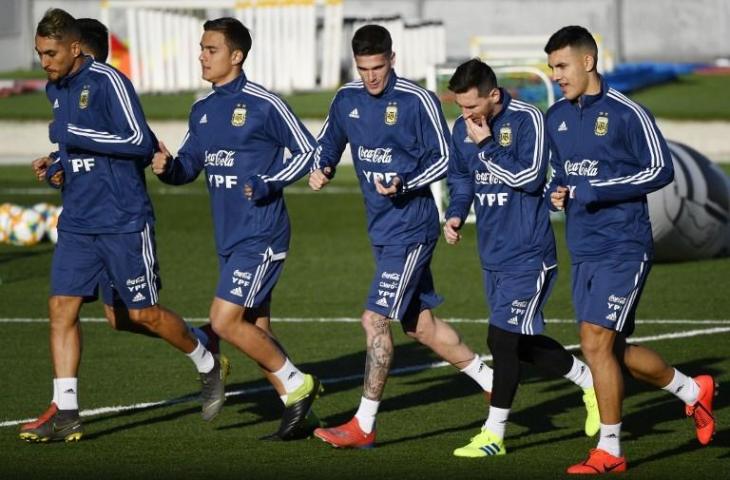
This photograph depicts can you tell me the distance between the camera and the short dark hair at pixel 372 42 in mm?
8336

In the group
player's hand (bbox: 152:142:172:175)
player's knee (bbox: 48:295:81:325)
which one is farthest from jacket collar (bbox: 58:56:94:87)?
player's knee (bbox: 48:295:81:325)

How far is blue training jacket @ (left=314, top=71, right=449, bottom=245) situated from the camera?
8469 millimetres

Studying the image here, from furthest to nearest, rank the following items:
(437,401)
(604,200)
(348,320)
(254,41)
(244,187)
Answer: (254,41) < (348,320) < (437,401) < (244,187) < (604,200)

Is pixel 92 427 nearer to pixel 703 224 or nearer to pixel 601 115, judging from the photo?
pixel 601 115

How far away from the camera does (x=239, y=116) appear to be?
337 inches

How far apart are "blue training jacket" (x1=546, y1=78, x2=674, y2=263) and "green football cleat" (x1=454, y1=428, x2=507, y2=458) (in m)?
Answer: 1.01

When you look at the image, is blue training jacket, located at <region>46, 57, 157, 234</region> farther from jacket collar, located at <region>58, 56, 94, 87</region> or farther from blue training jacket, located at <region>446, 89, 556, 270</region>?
blue training jacket, located at <region>446, 89, 556, 270</region>

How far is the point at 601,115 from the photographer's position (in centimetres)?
767

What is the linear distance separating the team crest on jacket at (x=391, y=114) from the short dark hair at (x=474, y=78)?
0.46 metres

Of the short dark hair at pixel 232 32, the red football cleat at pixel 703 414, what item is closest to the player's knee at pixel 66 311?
the short dark hair at pixel 232 32

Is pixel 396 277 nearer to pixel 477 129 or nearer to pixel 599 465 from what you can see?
pixel 477 129

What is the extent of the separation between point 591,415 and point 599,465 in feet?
3.74

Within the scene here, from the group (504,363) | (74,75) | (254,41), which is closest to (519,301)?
(504,363)

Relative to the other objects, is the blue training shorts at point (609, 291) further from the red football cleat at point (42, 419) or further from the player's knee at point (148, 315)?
the red football cleat at point (42, 419)
